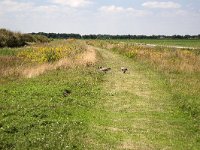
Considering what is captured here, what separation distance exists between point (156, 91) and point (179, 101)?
94.6 inches

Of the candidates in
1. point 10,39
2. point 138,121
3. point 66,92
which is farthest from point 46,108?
point 10,39

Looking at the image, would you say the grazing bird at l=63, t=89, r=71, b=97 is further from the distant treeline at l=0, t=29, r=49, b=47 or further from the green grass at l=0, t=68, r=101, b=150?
the distant treeline at l=0, t=29, r=49, b=47

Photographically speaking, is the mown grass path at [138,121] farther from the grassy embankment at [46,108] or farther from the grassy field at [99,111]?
the grassy embankment at [46,108]

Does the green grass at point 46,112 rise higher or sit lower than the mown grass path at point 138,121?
higher

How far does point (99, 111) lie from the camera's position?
1307cm

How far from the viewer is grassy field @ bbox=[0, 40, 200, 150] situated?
978cm

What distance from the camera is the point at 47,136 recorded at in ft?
32.1

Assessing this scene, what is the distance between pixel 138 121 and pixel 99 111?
1.67 meters

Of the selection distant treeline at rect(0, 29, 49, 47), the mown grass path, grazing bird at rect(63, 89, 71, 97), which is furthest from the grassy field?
distant treeline at rect(0, 29, 49, 47)

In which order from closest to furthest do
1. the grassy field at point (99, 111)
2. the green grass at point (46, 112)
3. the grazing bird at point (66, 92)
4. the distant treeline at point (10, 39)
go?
the green grass at point (46, 112) < the grassy field at point (99, 111) < the grazing bird at point (66, 92) < the distant treeline at point (10, 39)

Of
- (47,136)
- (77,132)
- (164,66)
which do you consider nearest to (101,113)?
(77,132)

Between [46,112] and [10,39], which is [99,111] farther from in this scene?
[10,39]

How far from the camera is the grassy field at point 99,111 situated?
9.78m

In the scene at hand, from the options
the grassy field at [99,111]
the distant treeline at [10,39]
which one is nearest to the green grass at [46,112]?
the grassy field at [99,111]
